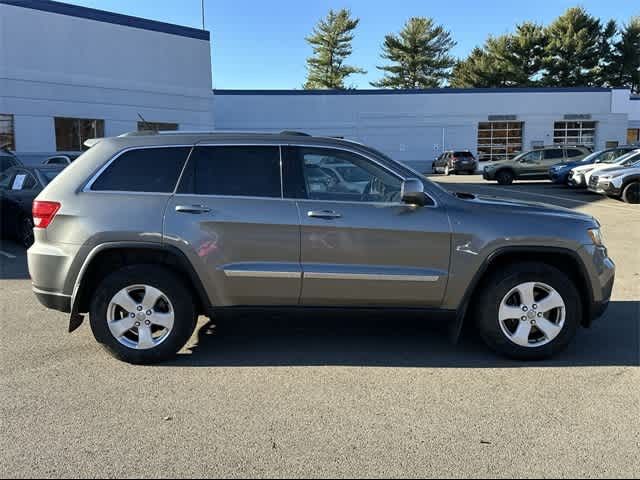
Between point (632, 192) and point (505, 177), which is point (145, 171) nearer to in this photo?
point (632, 192)

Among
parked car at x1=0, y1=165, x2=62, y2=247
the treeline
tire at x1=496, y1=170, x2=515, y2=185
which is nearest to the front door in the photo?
parked car at x1=0, y1=165, x2=62, y2=247

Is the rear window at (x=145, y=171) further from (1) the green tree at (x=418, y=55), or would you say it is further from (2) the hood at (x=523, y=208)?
(1) the green tree at (x=418, y=55)

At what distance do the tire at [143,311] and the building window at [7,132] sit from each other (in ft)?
72.6

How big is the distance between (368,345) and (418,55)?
6200 cm

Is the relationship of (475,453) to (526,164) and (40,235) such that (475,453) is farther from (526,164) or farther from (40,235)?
(526,164)

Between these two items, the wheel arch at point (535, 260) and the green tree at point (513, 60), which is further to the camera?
the green tree at point (513, 60)

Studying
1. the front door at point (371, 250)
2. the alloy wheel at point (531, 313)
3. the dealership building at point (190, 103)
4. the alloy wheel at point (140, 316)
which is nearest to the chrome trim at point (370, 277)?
the front door at point (371, 250)

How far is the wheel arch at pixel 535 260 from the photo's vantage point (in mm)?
4273

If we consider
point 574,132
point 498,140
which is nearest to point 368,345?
point 498,140

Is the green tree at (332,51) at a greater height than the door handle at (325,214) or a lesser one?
greater

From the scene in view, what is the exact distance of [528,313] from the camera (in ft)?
14.3

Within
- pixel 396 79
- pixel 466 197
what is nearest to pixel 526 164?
pixel 466 197

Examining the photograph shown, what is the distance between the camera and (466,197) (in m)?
4.69

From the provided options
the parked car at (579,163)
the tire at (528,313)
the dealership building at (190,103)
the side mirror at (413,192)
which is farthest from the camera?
the dealership building at (190,103)
